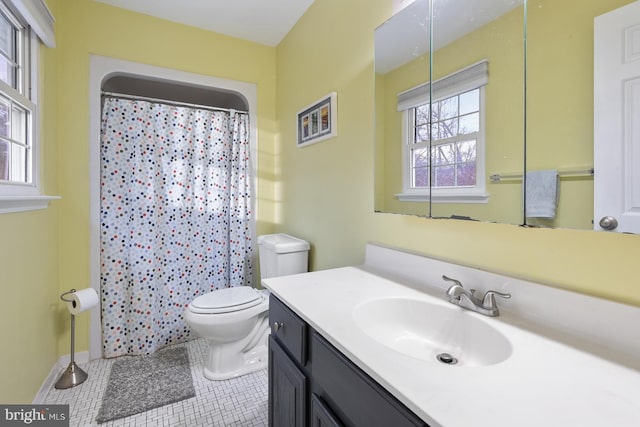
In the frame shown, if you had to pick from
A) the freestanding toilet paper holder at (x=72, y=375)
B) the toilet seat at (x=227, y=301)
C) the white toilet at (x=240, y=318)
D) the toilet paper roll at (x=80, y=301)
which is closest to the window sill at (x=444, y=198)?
the white toilet at (x=240, y=318)

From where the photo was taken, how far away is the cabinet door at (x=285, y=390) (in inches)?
37.5

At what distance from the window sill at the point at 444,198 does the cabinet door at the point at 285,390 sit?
0.79 meters

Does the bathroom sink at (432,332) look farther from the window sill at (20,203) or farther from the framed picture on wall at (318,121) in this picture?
the window sill at (20,203)

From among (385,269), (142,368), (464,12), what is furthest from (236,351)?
(464,12)

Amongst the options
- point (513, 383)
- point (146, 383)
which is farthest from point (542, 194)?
point (146, 383)

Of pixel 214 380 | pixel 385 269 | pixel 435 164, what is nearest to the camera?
pixel 435 164

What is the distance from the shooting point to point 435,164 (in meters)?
1.18

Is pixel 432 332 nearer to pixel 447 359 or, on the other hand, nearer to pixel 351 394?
pixel 447 359

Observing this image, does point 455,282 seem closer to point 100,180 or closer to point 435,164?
point 435,164

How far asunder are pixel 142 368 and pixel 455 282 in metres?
2.09

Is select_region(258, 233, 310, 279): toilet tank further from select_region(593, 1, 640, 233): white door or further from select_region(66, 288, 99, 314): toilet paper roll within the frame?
select_region(593, 1, 640, 233): white door

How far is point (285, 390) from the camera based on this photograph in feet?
3.48

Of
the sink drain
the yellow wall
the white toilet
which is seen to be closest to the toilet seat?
the white toilet

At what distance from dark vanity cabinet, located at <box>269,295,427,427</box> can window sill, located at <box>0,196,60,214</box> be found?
1148 mm
